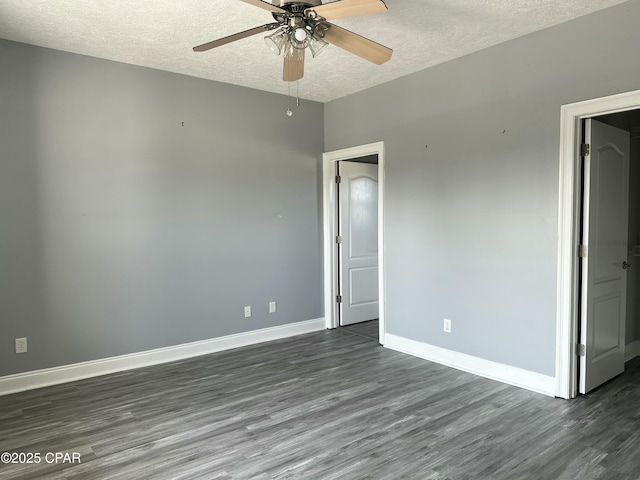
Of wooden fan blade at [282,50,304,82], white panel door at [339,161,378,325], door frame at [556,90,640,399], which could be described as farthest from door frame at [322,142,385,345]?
door frame at [556,90,640,399]

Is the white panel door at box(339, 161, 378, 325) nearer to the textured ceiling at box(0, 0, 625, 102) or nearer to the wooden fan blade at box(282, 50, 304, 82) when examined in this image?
the textured ceiling at box(0, 0, 625, 102)

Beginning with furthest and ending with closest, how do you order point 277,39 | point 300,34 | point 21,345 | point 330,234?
1. point 330,234
2. point 21,345
3. point 277,39
4. point 300,34

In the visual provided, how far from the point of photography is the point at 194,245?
169 inches

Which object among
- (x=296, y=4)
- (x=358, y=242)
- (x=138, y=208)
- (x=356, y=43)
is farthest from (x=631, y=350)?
(x=138, y=208)

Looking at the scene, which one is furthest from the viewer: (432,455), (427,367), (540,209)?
(427,367)

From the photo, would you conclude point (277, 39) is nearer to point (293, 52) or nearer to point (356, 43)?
point (293, 52)

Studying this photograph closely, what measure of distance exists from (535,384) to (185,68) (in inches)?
160

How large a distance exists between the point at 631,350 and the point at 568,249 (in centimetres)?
186

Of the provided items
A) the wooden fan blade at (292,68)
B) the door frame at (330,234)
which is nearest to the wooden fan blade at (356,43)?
the wooden fan blade at (292,68)

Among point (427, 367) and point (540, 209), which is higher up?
point (540, 209)

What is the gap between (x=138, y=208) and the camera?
13.0 ft

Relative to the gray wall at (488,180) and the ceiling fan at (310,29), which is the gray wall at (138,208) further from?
the ceiling fan at (310,29)

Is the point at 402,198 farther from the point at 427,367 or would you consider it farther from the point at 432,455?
the point at 432,455

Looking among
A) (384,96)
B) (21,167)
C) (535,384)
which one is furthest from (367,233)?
(21,167)
